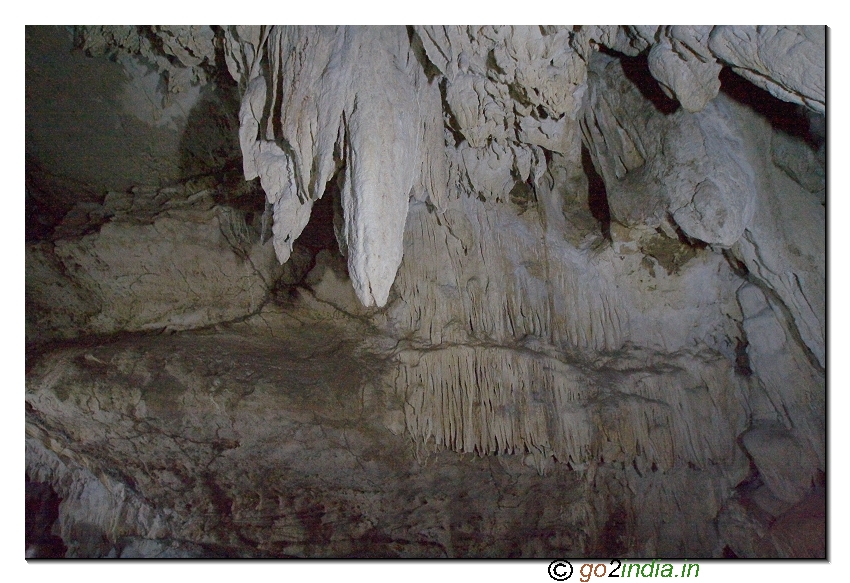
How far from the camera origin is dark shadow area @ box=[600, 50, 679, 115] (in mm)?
2662

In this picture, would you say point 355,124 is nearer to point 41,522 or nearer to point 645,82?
point 645,82

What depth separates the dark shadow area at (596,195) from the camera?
3.25m

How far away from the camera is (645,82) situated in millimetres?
2711

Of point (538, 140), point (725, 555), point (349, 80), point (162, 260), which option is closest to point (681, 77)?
point (538, 140)

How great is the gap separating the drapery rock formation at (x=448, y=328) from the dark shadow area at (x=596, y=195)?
12mm

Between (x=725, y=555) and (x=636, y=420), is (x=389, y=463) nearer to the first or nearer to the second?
(x=636, y=420)

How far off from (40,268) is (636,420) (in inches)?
135

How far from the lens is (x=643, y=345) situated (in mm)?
3309

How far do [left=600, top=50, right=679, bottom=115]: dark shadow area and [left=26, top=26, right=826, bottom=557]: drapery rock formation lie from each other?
0.01 metres

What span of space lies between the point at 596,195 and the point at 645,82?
77cm

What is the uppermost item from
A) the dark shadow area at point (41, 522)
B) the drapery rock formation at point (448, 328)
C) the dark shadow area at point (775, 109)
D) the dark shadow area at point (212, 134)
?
the dark shadow area at point (212, 134)

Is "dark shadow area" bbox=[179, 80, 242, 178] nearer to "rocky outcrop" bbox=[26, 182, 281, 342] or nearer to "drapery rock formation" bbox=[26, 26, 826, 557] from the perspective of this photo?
"drapery rock formation" bbox=[26, 26, 826, 557]

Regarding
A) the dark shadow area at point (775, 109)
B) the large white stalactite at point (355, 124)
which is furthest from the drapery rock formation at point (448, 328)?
the large white stalactite at point (355, 124)

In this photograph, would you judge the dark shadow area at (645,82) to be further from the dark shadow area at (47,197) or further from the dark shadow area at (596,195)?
the dark shadow area at (47,197)
